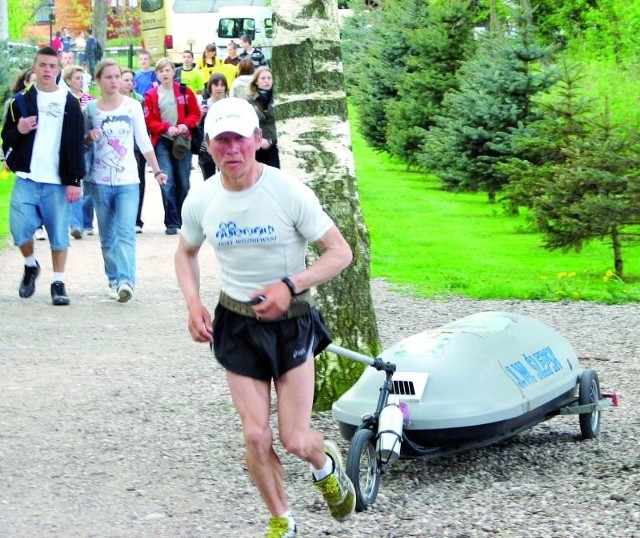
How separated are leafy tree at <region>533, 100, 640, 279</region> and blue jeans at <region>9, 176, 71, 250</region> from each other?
17.3ft

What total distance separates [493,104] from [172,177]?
16.7 feet

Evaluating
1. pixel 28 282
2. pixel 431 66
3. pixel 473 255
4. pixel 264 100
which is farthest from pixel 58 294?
pixel 431 66

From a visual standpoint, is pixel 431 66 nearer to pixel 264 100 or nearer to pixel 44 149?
pixel 264 100

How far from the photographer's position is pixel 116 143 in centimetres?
1223

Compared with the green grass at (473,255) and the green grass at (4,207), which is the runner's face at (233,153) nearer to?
the green grass at (4,207)

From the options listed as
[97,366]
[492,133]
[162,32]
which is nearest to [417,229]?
[492,133]

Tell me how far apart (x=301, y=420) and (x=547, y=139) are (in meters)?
11.7

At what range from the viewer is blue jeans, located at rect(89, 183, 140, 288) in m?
12.2

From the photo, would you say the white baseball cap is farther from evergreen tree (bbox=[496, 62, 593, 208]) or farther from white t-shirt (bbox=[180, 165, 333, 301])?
evergreen tree (bbox=[496, 62, 593, 208])

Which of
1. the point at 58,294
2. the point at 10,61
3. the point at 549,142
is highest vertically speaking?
the point at 549,142

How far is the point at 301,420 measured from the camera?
5.57 m

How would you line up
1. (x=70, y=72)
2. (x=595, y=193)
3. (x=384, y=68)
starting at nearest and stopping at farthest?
(x=595, y=193), (x=70, y=72), (x=384, y=68)

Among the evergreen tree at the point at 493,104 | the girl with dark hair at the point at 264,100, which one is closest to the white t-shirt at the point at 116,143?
the girl with dark hair at the point at 264,100

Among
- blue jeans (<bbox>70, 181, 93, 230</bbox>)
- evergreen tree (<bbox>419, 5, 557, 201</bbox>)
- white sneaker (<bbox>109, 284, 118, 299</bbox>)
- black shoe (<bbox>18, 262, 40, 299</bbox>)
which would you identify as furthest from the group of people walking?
evergreen tree (<bbox>419, 5, 557, 201</bbox>)
